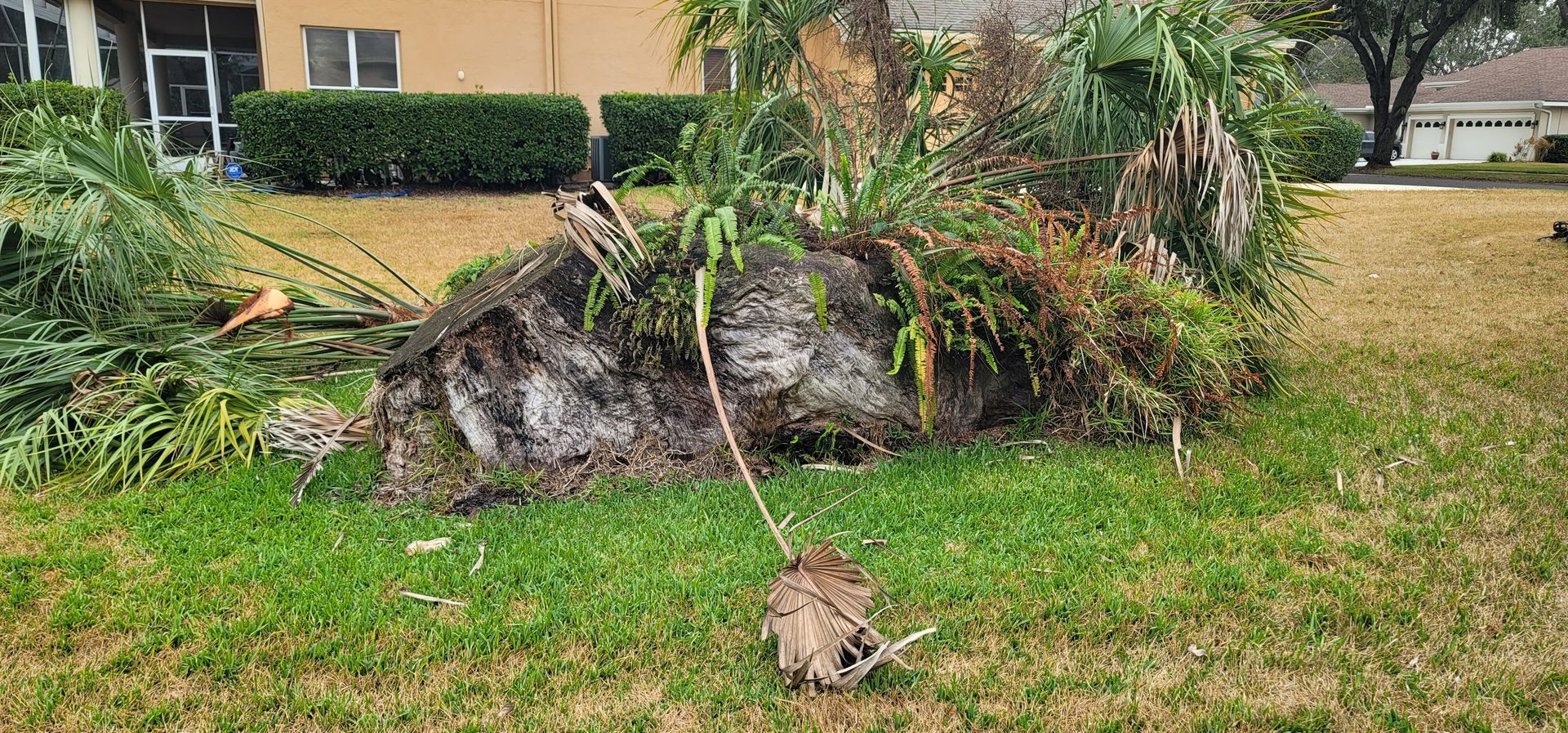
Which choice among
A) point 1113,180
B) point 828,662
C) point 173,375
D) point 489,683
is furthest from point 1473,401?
point 173,375

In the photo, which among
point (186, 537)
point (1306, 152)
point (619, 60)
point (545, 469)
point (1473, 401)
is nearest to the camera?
point (186, 537)

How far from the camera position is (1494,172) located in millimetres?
26141

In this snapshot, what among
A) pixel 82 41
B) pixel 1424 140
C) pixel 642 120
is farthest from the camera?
pixel 1424 140

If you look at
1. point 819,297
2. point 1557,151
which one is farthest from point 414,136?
point 1557,151

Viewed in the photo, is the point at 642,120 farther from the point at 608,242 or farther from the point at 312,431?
the point at 608,242

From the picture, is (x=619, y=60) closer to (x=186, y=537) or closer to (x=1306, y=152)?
(x=1306, y=152)

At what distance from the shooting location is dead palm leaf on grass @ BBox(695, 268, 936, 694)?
273 cm

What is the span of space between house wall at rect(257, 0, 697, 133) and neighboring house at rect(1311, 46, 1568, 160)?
3484 centimetres

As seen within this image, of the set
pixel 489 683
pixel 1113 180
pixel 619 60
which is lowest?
pixel 489 683

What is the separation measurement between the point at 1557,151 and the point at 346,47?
123 ft

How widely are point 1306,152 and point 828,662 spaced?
15.4ft

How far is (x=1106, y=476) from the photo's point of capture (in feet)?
13.9

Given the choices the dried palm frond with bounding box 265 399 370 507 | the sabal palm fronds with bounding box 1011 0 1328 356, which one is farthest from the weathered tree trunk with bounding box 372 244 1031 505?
the sabal palm fronds with bounding box 1011 0 1328 356

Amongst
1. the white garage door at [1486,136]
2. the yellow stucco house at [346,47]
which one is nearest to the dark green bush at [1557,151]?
the white garage door at [1486,136]
